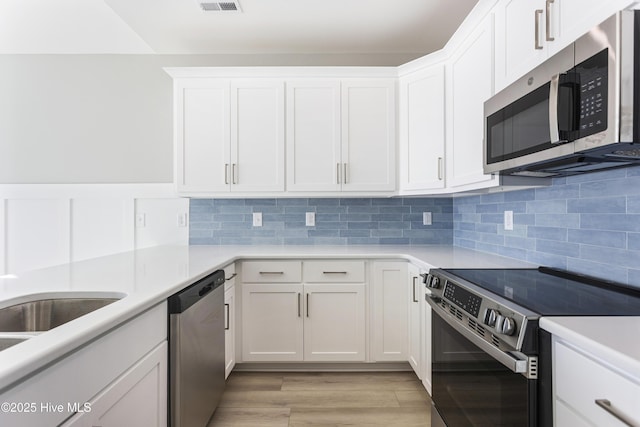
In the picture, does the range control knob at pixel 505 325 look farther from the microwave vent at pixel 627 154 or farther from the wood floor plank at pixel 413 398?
the wood floor plank at pixel 413 398

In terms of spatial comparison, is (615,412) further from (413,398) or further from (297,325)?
(297,325)

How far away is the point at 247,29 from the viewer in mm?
2785

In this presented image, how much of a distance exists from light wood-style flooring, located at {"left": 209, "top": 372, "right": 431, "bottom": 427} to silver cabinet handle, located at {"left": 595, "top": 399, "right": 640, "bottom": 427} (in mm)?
1483

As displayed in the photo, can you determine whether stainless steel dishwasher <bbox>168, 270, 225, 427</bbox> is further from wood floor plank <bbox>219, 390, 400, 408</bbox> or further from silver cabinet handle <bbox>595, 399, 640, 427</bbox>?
silver cabinet handle <bbox>595, 399, 640, 427</bbox>

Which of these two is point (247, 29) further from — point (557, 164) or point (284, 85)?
point (557, 164)

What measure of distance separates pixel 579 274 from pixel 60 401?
195 cm

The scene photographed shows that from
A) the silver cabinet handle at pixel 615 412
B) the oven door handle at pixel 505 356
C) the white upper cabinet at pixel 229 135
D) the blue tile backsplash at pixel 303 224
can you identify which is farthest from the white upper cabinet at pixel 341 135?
the silver cabinet handle at pixel 615 412

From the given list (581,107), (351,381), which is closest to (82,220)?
(351,381)

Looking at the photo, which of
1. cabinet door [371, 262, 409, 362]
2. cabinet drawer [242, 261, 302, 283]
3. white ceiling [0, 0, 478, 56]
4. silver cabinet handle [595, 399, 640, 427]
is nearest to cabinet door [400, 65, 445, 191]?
white ceiling [0, 0, 478, 56]

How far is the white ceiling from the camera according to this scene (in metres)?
2.51

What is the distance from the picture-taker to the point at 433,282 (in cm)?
177

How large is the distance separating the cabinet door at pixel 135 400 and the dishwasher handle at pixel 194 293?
5.9 inches

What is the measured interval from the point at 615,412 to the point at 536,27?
4.39 ft

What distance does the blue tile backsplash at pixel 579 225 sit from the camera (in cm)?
139
